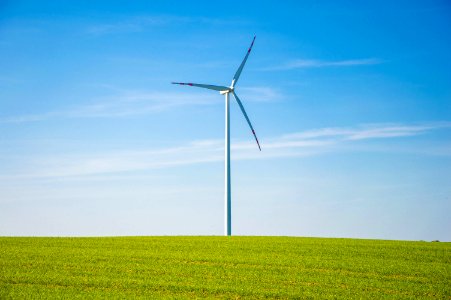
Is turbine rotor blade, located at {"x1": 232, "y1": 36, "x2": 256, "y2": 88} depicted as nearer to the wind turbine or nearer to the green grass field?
the wind turbine

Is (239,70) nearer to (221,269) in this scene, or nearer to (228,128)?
(228,128)

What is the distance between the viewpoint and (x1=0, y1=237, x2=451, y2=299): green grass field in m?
17.2

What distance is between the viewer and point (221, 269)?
21094mm

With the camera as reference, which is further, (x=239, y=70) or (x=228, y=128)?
(x=239, y=70)

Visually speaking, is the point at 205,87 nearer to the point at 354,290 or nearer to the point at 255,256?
the point at 255,256

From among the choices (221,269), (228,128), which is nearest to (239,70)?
(228,128)

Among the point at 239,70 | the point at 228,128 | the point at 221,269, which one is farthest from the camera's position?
the point at 239,70

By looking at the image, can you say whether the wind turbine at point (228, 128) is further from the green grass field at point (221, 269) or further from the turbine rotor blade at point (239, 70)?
the green grass field at point (221, 269)

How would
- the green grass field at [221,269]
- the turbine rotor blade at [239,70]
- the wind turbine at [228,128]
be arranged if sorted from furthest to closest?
the turbine rotor blade at [239,70], the wind turbine at [228,128], the green grass field at [221,269]

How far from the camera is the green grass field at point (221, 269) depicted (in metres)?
17.2

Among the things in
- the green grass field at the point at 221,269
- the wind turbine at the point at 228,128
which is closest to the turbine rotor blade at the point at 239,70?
the wind turbine at the point at 228,128

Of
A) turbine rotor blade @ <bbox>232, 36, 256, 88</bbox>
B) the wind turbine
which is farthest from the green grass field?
turbine rotor blade @ <bbox>232, 36, 256, 88</bbox>

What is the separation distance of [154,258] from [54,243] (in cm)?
849

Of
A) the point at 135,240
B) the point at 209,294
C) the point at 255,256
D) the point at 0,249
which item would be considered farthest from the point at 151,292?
the point at 135,240
